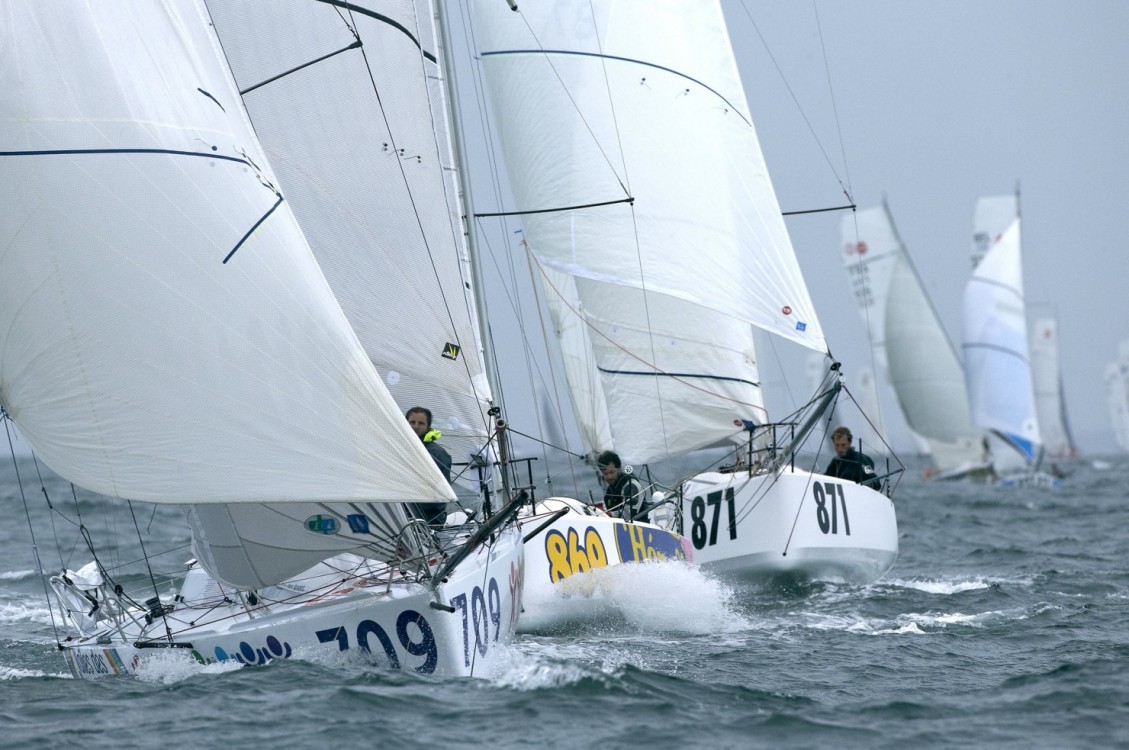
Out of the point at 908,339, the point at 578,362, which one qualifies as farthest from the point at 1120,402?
the point at 578,362

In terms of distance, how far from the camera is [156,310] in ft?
20.5

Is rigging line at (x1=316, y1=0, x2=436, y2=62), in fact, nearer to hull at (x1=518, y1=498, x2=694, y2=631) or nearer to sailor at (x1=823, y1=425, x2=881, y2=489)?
hull at (x1=518, y1=498, x2=694, y2=631)

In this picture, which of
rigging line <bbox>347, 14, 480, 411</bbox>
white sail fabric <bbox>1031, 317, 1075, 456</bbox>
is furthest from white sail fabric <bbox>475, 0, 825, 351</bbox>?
white sail fabric <bbox>1031, 317, 1075, 456</bbox>

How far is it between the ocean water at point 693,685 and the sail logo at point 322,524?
Result: 2.17 feet

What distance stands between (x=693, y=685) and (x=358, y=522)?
180cm

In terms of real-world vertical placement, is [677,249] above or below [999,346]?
below

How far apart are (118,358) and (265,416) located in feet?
2.27

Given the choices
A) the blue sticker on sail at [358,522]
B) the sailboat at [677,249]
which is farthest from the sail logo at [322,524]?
the sailboat at [677,249]

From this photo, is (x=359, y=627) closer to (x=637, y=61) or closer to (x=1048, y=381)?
(x=637, y=61)

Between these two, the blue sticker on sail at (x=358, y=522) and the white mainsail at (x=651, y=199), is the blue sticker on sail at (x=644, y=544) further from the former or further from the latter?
the blue sticker on sail at (x=358, y=522)

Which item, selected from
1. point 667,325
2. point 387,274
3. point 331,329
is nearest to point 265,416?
point 331,329

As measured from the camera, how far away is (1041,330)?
52.6 m

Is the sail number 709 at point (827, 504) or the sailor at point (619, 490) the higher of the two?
the sailor at point (619, 490)

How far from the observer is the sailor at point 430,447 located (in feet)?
26.3
